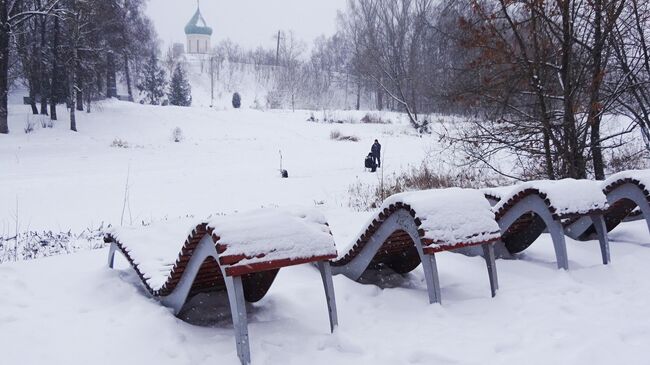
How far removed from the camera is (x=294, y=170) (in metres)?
20.0

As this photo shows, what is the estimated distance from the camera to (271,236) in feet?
10.4

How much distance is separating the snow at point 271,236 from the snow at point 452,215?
2.60ft

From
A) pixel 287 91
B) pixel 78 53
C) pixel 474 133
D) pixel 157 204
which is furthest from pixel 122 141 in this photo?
pixel 287 91

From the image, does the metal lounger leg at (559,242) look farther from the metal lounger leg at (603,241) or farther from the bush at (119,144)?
the bush at (119,144)

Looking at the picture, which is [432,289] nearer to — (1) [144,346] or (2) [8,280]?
(1) [144,346]

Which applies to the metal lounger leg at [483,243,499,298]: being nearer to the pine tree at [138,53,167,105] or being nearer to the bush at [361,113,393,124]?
the bush at [361,113,393,124]

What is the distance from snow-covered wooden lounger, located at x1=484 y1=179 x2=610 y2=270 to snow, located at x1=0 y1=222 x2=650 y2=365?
298 millimetres

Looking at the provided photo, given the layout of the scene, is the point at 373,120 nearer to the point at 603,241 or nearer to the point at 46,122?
the point at 46,122

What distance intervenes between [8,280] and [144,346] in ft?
5.48

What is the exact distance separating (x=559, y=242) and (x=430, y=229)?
1.58 meters

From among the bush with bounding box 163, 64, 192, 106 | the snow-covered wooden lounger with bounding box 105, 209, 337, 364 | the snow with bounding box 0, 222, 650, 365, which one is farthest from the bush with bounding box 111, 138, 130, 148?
the bush with bounding box 163, 64, 192, 106

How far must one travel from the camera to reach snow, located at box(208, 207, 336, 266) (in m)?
3.05

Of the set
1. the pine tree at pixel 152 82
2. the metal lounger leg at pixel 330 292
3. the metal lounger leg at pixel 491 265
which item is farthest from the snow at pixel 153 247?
the pine tree at pixel 152 82

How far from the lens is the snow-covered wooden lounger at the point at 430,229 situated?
12.6 ft
